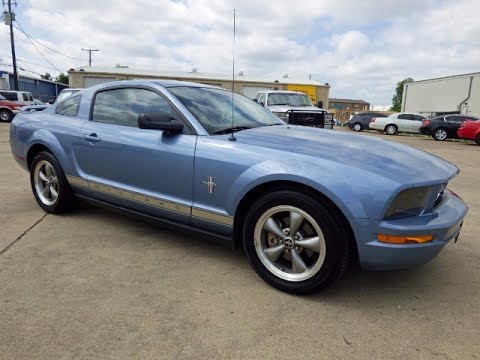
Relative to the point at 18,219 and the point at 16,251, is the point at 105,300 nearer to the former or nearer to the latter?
the point at 16,251

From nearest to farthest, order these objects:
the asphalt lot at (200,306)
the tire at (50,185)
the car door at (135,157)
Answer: the asphalt lot at (200,306), the car door at (135,157), the tire at (50,185)

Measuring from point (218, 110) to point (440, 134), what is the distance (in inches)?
732

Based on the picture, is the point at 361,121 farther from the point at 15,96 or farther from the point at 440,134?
the point at 15,96

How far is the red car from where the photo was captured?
1632 cm

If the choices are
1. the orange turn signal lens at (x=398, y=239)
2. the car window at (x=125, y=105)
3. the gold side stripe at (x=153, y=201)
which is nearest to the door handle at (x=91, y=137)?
the car window at (x=125, y=105)

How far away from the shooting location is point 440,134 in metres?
19.1

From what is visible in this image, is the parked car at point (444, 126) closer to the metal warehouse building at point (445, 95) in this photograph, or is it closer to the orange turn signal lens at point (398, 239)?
the metal warehouse building at point (445, 95)

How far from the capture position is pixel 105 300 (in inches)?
99.7

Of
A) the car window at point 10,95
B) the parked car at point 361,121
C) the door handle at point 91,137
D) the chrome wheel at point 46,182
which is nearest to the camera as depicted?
the door handle at point 91,137

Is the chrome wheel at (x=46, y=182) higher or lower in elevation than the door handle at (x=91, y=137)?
lower

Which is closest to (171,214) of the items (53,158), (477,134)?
(53,158)

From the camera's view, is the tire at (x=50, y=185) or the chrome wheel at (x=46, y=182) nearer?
the tire at (x=50, y=185)

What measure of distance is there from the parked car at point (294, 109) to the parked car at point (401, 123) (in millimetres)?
14798

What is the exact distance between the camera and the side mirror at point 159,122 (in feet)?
9.63
